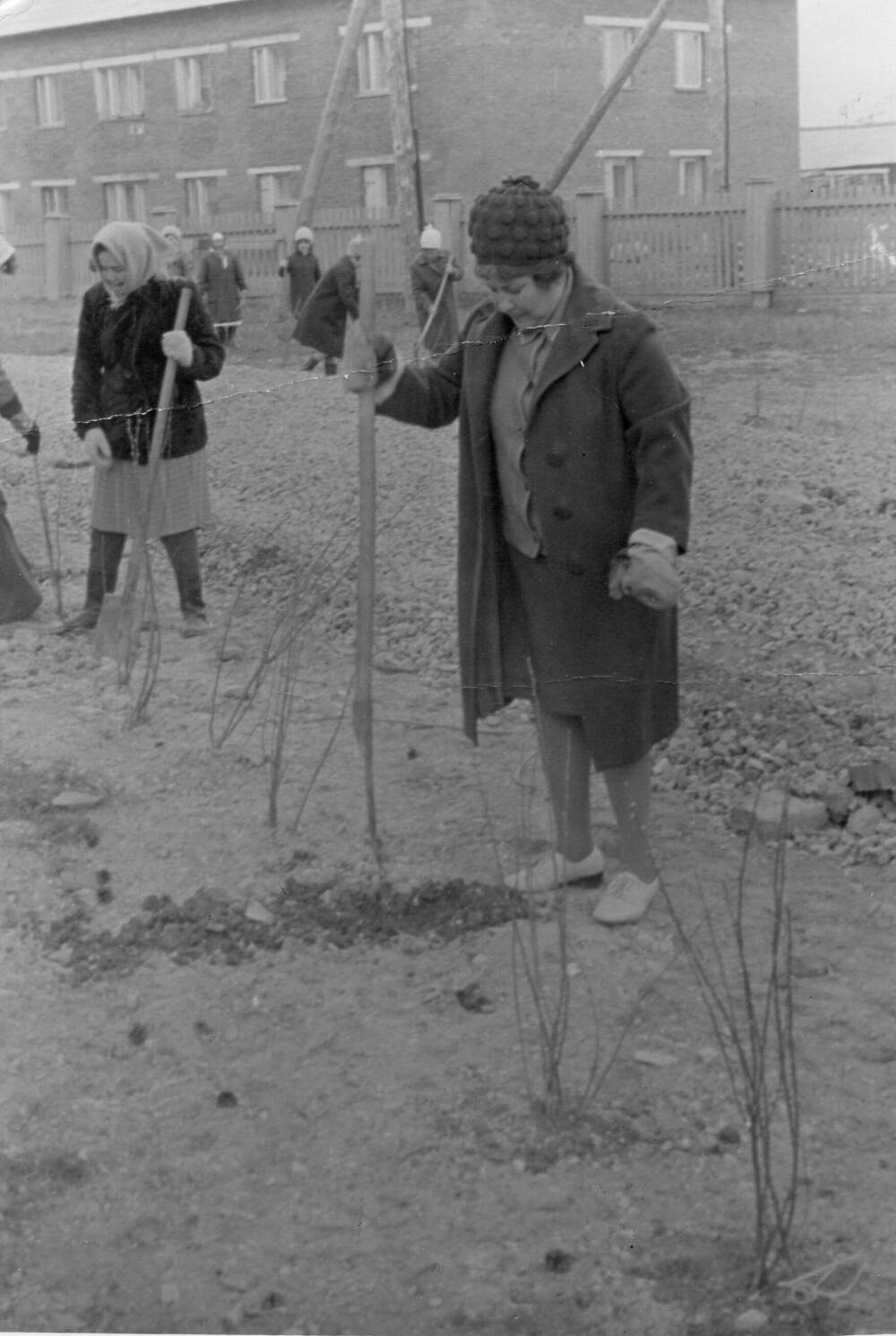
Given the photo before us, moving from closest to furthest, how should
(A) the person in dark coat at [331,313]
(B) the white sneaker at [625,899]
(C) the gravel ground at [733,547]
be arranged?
1. (A) the person in dark coat at [331,313]
2. (C) the gravel ground at [733,547]
3. (B) the white sneaker at [625,899]

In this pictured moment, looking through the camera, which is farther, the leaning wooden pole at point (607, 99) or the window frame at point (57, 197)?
the window frame at point (57, 197)

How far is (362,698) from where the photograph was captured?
232 cm

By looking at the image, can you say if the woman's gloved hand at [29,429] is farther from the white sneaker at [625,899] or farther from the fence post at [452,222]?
the white sneaker at [625,899]

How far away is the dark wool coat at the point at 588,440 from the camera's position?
2.10 metres

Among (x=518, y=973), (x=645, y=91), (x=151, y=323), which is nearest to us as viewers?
(x=645, y=91)

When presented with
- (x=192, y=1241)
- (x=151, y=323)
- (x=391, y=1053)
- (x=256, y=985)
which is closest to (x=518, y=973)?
(x=391, y=1053)

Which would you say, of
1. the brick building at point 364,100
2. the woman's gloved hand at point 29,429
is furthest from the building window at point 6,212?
the woman's gloved hand at point 29,429

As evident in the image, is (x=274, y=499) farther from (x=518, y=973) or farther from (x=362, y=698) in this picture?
(x=518, y=973)

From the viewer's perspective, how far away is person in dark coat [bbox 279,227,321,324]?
209 centimetres

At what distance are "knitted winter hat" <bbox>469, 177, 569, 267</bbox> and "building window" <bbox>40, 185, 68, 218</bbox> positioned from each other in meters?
0.59

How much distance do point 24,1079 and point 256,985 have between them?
33 centimetres

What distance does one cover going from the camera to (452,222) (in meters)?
2.04

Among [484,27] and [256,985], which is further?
[256,985]

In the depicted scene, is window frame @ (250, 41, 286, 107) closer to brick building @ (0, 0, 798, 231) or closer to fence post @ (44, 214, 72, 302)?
brick building @ (0, 0, 798, 231)
